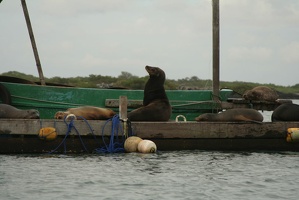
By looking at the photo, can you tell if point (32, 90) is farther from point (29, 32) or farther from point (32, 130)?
point (32, 130)

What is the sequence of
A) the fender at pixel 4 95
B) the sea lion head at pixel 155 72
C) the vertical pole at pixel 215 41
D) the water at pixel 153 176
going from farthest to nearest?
1. the fender at pixel 4 95
2. the vertical pole at pixel 215 41
3. the sea lion head at pixel 155 72
4. the water at pixel 153 176

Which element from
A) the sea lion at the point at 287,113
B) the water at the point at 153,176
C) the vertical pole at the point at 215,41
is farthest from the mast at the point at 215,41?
the water at the point at 153,176

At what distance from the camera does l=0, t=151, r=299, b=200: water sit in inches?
463

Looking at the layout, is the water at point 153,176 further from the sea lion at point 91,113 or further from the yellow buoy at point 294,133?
the sea lion at point 91,113

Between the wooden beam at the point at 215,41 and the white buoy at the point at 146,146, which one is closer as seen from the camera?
the white buoy at the point at 146,146

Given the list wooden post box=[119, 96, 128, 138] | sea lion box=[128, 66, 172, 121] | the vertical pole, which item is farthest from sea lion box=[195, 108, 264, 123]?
the vertical pole

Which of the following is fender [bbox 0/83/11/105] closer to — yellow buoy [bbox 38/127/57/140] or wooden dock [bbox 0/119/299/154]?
wooden dock [bbox 0/119/299/154]

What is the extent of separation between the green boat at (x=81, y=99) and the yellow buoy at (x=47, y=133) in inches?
185

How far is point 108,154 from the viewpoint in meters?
15.6

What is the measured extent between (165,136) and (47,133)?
260 cm

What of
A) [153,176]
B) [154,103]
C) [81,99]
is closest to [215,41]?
[154,103]

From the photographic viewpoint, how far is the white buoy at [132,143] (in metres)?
15.4

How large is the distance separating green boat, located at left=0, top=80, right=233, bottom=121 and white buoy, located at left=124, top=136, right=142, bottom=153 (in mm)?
4513

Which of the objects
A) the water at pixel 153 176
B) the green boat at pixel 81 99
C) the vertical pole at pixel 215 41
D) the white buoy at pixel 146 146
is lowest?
the water at pixel 153 176
